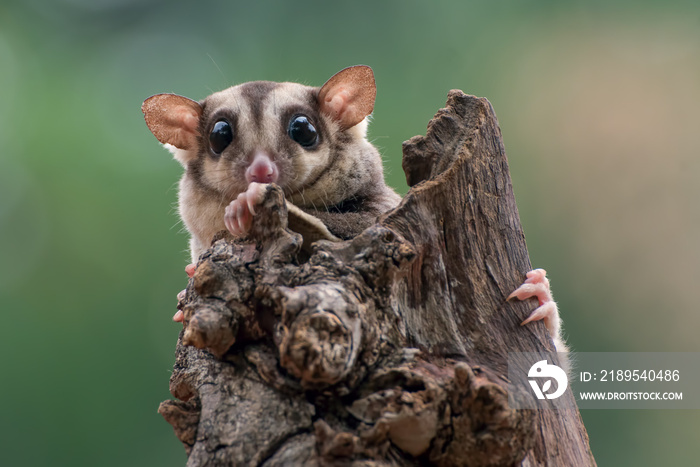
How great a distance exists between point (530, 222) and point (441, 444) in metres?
2.76

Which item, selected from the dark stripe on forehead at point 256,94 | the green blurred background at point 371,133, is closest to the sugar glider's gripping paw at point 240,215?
the dark stripe on forehead at point 256,94

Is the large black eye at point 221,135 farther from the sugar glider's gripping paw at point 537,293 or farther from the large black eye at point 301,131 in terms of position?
the sugar glider's gripping paw at point 537,293

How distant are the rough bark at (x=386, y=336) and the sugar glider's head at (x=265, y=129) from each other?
67 cm

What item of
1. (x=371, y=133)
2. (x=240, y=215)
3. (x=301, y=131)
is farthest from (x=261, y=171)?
(x=371, y=133)

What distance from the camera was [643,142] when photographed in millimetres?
4031

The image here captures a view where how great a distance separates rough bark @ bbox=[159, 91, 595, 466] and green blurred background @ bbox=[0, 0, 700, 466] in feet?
6.24

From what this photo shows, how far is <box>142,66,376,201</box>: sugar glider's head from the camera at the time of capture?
8.39 ft

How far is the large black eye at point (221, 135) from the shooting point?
2639 mm

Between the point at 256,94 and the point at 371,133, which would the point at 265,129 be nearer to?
the point at 256,94

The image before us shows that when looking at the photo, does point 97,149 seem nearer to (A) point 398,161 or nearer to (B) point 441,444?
(A) point 398,161

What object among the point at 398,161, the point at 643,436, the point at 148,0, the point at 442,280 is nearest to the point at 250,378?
the point at 442,280

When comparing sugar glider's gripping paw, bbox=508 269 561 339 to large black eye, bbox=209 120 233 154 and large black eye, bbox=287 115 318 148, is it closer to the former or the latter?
large black eye, bbox=287 115 318 148

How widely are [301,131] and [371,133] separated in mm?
1086

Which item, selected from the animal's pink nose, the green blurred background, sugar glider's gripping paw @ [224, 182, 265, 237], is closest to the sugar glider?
the animal's pink nose
